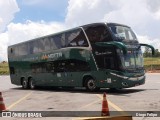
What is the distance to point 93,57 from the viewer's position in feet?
69.3

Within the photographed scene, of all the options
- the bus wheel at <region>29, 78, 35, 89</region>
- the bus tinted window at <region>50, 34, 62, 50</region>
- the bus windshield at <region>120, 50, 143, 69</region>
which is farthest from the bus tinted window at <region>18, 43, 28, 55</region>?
the bus windshield at <region>120, 50, 143, 69</region>

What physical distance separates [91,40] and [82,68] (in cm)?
192

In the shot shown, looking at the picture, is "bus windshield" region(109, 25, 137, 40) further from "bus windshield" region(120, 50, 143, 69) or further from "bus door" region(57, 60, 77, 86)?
"bus door" region(57, 60, 77, 86)

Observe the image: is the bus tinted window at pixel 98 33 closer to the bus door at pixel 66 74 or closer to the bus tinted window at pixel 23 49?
the bus door at pixel 66 74

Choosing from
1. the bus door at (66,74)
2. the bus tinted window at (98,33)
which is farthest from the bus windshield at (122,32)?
the bus door at (66,74)

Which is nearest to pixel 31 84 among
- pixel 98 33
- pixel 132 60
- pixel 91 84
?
pixel 91 84

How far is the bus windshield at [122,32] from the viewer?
20.6 meters

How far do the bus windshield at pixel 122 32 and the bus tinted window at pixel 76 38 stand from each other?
183cm

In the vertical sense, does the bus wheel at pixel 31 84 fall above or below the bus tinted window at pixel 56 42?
below

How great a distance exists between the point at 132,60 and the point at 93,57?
2113mm

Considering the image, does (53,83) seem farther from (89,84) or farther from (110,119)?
(110,119)

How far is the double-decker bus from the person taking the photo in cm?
2020

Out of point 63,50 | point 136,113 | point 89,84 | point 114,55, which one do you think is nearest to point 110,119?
point 136,113

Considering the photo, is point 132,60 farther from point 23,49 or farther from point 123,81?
point 23,49
